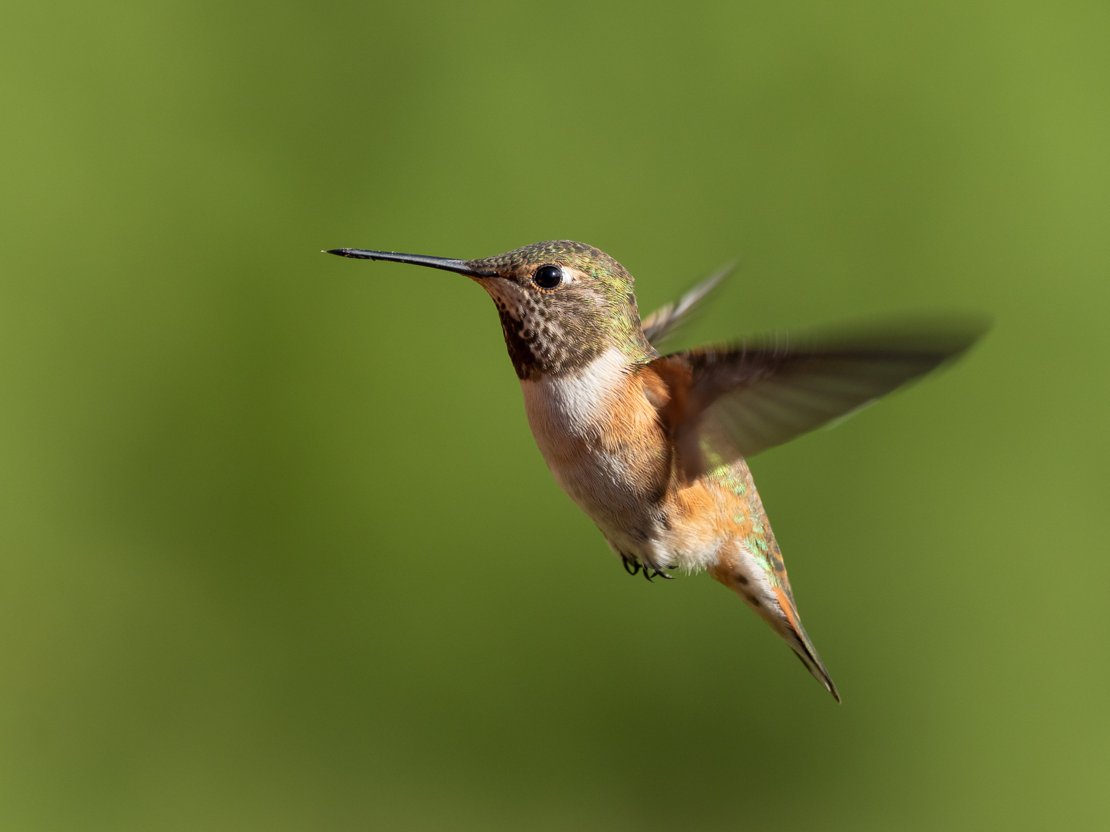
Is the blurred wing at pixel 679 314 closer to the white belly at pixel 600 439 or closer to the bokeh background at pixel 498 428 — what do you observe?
the white belly at pixel 600 439

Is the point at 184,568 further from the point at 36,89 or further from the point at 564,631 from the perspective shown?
the point at 36,89

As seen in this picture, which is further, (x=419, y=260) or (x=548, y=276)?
(x=548, y=276)

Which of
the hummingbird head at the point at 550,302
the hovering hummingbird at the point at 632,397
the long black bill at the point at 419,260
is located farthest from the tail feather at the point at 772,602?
the long black bill at the point at 419,260

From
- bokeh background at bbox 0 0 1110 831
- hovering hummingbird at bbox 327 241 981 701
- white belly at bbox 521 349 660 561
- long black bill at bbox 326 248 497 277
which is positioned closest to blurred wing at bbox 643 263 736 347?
hovering hummingbird at bbox 327 241 981 701

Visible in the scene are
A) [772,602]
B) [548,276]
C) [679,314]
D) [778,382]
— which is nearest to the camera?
[778,382]

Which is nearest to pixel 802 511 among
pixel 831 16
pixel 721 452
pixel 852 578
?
pixel 852 578

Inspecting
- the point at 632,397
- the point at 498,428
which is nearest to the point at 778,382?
the point at 632,397

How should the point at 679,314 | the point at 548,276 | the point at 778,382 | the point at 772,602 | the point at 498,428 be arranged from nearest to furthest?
the point at 778,382 < the point at 548,276 < the point at 772,602 < the point at 679,314 < the point at 498,428

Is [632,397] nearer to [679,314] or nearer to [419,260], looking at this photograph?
[419,260]
